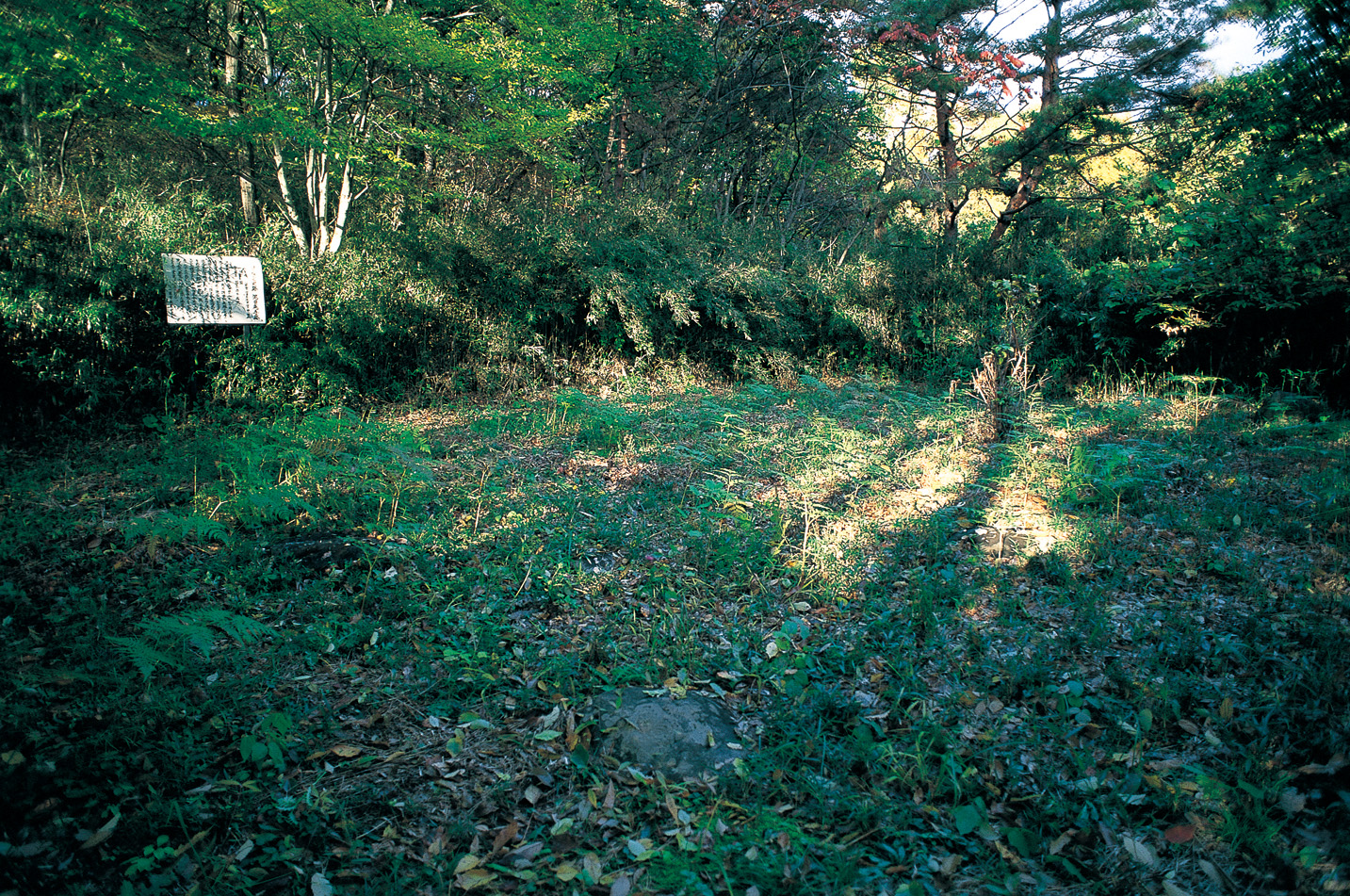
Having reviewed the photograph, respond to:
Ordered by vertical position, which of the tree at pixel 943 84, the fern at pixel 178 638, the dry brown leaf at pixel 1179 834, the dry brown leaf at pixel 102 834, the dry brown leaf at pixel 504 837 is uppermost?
the tree at pixel 943 84

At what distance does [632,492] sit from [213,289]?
15.8 ft

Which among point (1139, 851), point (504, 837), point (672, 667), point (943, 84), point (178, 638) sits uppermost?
Answer: point (943, 84)

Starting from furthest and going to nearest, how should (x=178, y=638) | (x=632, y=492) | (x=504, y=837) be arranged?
(x=632, y=492) < (x=178, y=638) < (x=504, y=837)

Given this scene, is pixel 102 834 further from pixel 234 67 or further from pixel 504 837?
pixel 234 67

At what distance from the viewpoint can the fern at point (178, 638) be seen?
2.74 m

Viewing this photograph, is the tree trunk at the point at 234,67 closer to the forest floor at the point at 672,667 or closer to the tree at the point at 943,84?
the forest floor at the point at 672,667

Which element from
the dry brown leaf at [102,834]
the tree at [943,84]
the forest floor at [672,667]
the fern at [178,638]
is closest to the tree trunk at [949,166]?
the tree at [943,84]

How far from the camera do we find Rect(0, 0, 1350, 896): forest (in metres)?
2.60

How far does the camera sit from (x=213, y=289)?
23.2ft

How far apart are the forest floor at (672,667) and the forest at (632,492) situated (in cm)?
3

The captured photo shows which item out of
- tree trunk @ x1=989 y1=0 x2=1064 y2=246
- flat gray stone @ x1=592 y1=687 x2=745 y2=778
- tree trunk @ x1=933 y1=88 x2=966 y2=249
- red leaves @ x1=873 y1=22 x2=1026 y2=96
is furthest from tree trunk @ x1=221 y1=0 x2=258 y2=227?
tree trunk @ x1=989 y1=0 x2=1064 y2=246

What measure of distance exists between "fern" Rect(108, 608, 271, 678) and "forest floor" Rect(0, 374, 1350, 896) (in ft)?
0.08

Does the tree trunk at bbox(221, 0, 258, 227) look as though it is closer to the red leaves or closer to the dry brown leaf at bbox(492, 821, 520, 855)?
the dry brown leaf at bbox(492, 821, 520, 855)

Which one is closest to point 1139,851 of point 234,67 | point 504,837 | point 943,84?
point 504,837
